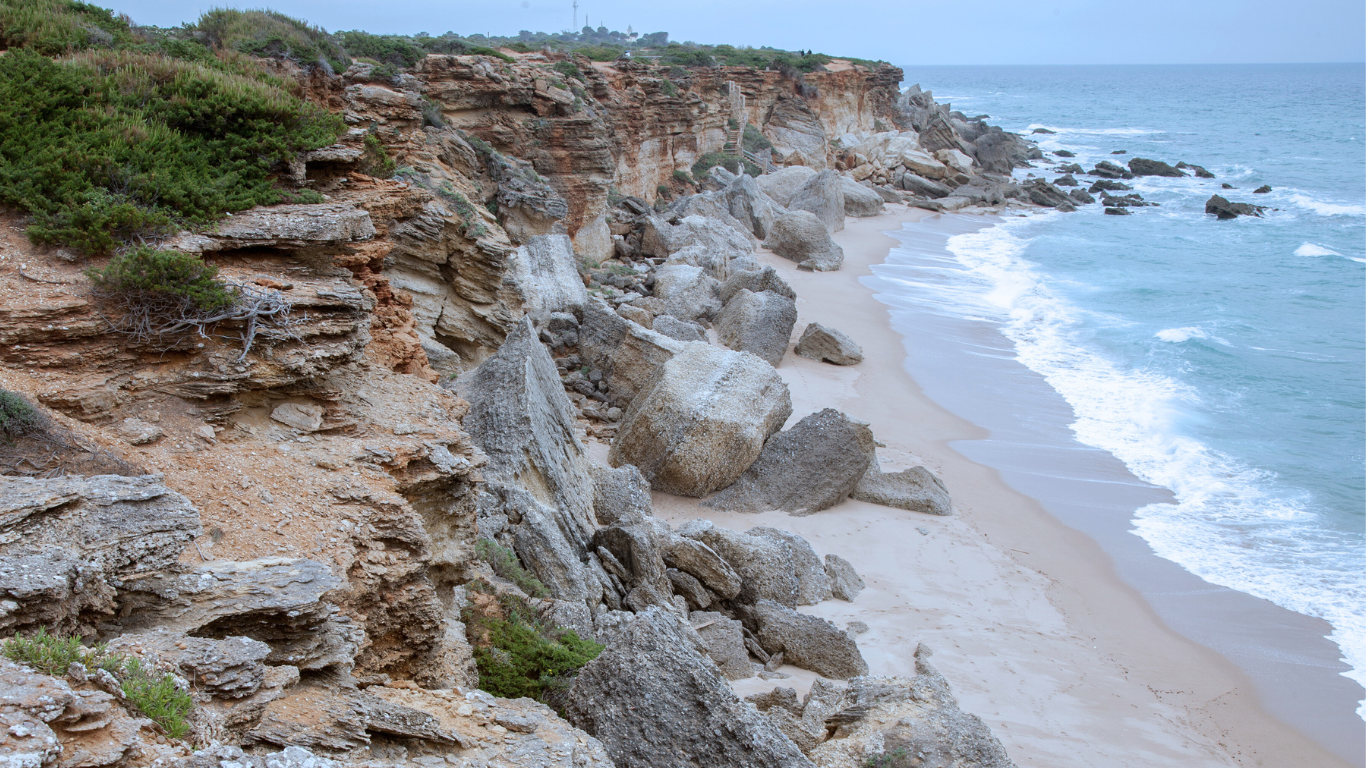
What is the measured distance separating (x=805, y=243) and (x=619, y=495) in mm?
19259

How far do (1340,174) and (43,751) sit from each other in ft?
238

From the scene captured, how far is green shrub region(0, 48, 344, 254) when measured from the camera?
260 inches

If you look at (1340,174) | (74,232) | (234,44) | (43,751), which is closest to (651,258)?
(234,44)

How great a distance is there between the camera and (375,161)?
975cm

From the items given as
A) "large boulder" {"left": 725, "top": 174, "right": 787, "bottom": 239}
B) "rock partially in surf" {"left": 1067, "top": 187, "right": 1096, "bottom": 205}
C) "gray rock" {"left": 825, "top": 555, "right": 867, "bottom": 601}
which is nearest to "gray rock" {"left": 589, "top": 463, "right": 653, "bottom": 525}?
"gray rock" {"left": 825, "top": 555, "right": 867, "bottom": 601}

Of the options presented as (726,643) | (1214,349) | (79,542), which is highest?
(79,542)

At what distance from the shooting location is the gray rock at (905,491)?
13492 mm

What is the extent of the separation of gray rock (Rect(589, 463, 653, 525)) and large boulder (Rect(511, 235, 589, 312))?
5.95m

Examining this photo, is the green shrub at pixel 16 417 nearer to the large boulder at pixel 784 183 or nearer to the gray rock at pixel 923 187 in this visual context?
the large boulder at pixel 784 183

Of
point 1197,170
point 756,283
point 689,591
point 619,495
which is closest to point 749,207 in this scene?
point 756,283

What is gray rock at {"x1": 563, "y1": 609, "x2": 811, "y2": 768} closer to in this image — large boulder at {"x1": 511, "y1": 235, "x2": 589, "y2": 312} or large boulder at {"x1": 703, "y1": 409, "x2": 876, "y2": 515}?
large boulder at {"x1": 703, "y1": 409, "x2": 876, "y2": 515}

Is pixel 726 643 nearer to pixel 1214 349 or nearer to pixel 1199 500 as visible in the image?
pixel 1199 500

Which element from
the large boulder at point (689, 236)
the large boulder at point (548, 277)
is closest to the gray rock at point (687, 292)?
the large boulder at point (689, 236)

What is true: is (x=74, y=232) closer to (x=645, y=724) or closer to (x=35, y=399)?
(x=35, y=399)
